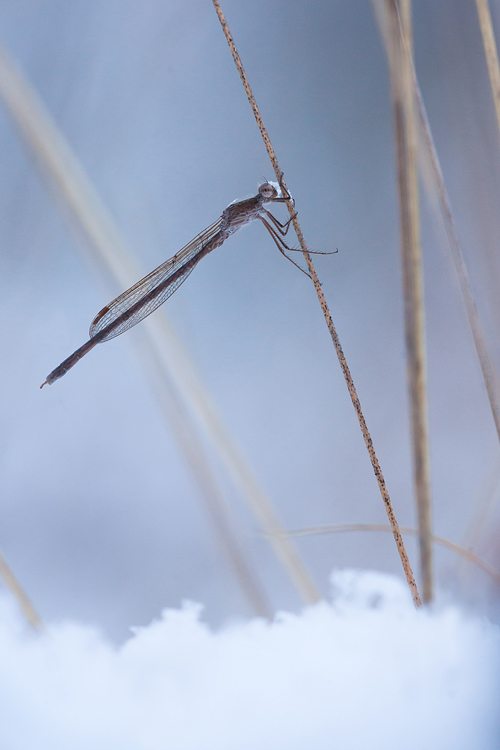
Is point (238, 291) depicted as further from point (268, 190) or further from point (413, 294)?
point (413, 294)

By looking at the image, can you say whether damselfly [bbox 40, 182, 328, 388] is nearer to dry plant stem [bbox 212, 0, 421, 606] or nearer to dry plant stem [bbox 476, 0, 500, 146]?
dry plant stem [bbox 212, 0, 421, 606]

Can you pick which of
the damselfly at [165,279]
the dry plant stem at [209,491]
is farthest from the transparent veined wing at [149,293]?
the dry plant stem at [209,491]

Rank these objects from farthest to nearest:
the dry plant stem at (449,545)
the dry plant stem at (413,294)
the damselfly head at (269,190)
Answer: the damselfly head at (269,190), the dry plant stem at (449,545), the dry plant stem at (413,294)

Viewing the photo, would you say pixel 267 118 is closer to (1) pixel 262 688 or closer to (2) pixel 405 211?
(2) pixel 405 211

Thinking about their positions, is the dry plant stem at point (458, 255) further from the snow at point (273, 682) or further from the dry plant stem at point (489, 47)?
the snow at point (273, 682)

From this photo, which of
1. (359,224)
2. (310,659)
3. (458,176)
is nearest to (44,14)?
(359,224)

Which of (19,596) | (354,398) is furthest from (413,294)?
(19,596)
